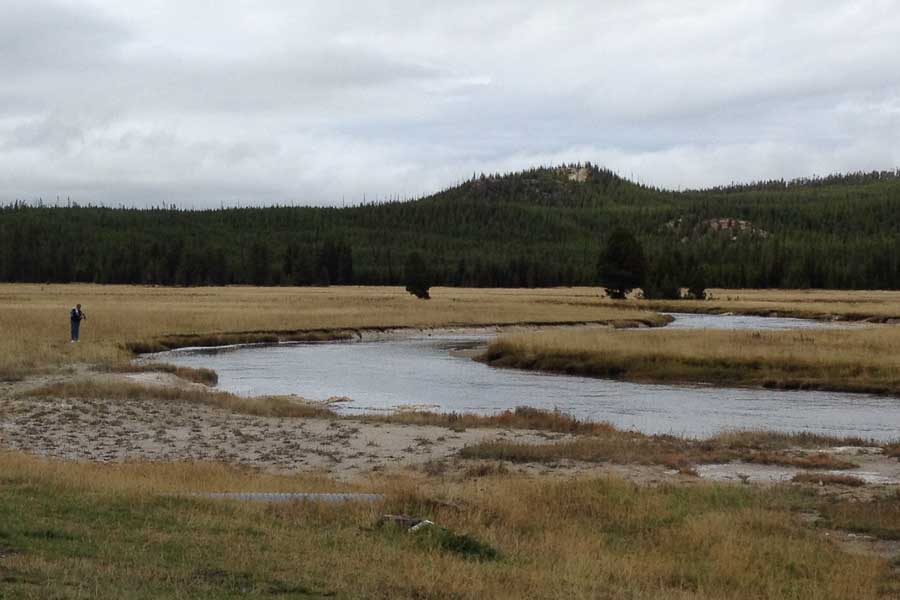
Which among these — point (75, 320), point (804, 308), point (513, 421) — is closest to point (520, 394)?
point (513, 421)

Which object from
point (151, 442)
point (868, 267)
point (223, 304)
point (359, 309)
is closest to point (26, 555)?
point (151, 442)

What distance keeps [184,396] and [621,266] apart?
75.6 metres

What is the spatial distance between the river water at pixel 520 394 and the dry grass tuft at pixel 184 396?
222cm

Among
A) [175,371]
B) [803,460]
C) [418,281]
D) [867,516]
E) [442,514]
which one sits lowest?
[175,371]

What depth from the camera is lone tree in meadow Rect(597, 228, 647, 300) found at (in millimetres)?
100700

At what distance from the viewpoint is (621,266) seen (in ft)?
332

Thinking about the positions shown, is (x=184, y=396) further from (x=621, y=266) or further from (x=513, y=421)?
(x=621, y=266)

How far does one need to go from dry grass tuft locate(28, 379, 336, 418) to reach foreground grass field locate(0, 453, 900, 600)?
1126 cm

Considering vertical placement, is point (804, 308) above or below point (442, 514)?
above

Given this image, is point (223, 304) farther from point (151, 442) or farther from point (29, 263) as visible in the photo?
point (29, 263)

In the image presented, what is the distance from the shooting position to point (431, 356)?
49.8 metres

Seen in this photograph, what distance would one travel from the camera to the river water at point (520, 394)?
1131 inches

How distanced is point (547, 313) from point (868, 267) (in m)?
94.9

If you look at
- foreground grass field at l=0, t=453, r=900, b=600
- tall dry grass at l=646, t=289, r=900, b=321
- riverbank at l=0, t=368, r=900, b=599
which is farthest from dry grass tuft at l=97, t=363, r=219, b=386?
tall dry grass at l=646, t=289, r=900, b=321
